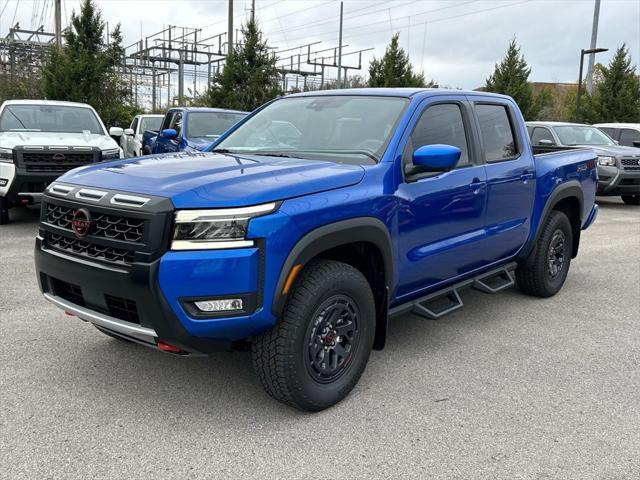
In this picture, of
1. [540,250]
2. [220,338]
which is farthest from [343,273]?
[540,250]

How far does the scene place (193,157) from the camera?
12.5ft

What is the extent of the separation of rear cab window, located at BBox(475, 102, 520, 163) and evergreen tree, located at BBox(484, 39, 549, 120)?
76.0 ft

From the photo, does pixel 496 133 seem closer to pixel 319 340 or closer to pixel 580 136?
pixel 319 340

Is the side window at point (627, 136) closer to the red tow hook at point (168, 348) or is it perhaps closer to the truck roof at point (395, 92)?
the truck roof at point (395, 92)

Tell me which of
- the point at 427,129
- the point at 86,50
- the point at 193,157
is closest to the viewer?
the point at 193,157

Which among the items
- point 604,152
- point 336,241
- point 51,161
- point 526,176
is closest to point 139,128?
point 51,161

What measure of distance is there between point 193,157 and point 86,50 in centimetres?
1761


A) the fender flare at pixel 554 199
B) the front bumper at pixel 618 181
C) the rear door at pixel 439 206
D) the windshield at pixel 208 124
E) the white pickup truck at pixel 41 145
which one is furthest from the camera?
the front bumper at pixel 618 181

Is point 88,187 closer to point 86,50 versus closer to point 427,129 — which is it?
point 427,129

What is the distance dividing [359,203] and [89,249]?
1.45 meters

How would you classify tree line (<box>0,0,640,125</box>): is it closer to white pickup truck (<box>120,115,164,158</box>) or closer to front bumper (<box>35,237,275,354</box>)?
white pickup truck (<box>120,115,164,158</box>)

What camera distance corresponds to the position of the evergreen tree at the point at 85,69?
1880 centimetres

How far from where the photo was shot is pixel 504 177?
4664 millimetres

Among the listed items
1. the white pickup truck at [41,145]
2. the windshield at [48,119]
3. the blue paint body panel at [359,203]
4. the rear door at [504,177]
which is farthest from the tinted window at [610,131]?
the windshield at [48,119]
